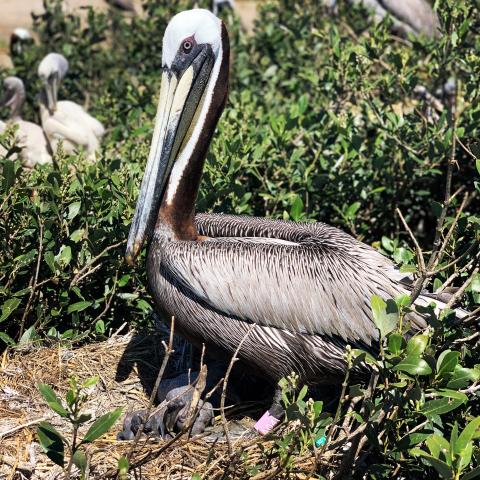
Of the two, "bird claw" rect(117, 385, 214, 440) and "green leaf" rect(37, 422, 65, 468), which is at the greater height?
"green leaf" rect(37, 422, 65, 468)

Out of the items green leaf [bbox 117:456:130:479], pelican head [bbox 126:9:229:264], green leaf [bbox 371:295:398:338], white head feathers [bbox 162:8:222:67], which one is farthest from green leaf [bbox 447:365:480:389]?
white head feathers [bbox 162:8:222:67]

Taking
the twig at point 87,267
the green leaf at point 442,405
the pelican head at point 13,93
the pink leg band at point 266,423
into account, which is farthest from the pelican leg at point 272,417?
the pelican head at point 13,93

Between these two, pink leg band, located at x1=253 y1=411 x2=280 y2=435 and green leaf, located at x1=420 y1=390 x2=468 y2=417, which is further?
pink leg band, located at x1=253 y1=411 x2=280 y2=435

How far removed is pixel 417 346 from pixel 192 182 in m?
1.57

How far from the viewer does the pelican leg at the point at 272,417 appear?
3988 millimetres

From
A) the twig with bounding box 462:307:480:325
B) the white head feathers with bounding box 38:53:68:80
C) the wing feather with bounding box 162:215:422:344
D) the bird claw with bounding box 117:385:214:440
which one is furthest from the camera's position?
the white head feathers with bounding box 38:53:68:80

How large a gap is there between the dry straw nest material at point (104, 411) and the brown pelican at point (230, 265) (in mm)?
454

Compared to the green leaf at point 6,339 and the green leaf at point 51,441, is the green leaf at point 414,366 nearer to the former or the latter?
the green leaf at point 51,441

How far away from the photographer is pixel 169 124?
165 inches

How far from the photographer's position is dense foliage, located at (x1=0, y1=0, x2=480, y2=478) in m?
3.29

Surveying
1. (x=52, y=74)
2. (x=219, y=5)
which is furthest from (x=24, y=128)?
(x=219, y=5)

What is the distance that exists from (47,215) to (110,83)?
3.95 metres

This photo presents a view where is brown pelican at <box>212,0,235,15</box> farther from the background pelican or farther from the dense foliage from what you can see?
the background pelican

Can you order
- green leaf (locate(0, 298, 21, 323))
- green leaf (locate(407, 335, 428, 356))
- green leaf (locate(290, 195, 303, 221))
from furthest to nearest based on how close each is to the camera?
green leaf (locate(290, 195, 303, 221)) → green leaf (locate(0, 298, 21, 323)) → green leaf (locate(407, 335, 428, 356))
